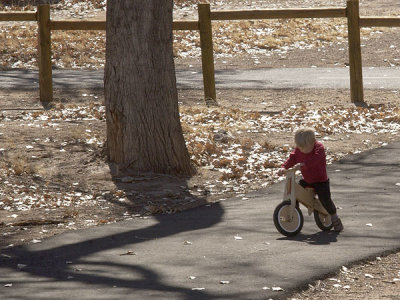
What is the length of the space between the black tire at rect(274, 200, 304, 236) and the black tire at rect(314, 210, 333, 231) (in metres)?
0.18

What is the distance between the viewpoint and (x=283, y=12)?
48.9 feet

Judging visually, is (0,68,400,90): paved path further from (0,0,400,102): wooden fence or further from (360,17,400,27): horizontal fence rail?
(360,17,400,27): horizontal fence rail

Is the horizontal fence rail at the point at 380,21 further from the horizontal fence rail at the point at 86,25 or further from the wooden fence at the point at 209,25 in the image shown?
Answer: the horizontal fence rail at the point at 86,25

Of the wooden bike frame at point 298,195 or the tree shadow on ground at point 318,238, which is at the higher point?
the wooden bike frame at point 298,195

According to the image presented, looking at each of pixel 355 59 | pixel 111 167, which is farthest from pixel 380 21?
pixel 111 167

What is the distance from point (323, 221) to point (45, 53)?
807cm

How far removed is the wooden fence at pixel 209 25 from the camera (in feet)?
48.0

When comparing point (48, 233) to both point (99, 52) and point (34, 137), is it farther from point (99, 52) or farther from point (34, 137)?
point (99, 52)

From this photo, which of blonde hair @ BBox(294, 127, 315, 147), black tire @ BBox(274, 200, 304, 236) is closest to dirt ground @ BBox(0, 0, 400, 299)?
black tire @ BBox(274, 200, 304, 236)

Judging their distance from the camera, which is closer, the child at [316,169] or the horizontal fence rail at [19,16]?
the child at [316,169]

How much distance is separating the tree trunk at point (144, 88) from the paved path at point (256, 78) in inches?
247

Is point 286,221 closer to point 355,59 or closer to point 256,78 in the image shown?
point 355,59

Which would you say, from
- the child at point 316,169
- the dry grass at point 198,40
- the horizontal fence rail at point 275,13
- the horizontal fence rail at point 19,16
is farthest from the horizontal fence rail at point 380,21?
the child at point 316,169

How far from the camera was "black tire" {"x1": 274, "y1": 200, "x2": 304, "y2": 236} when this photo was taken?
766 centimetres
